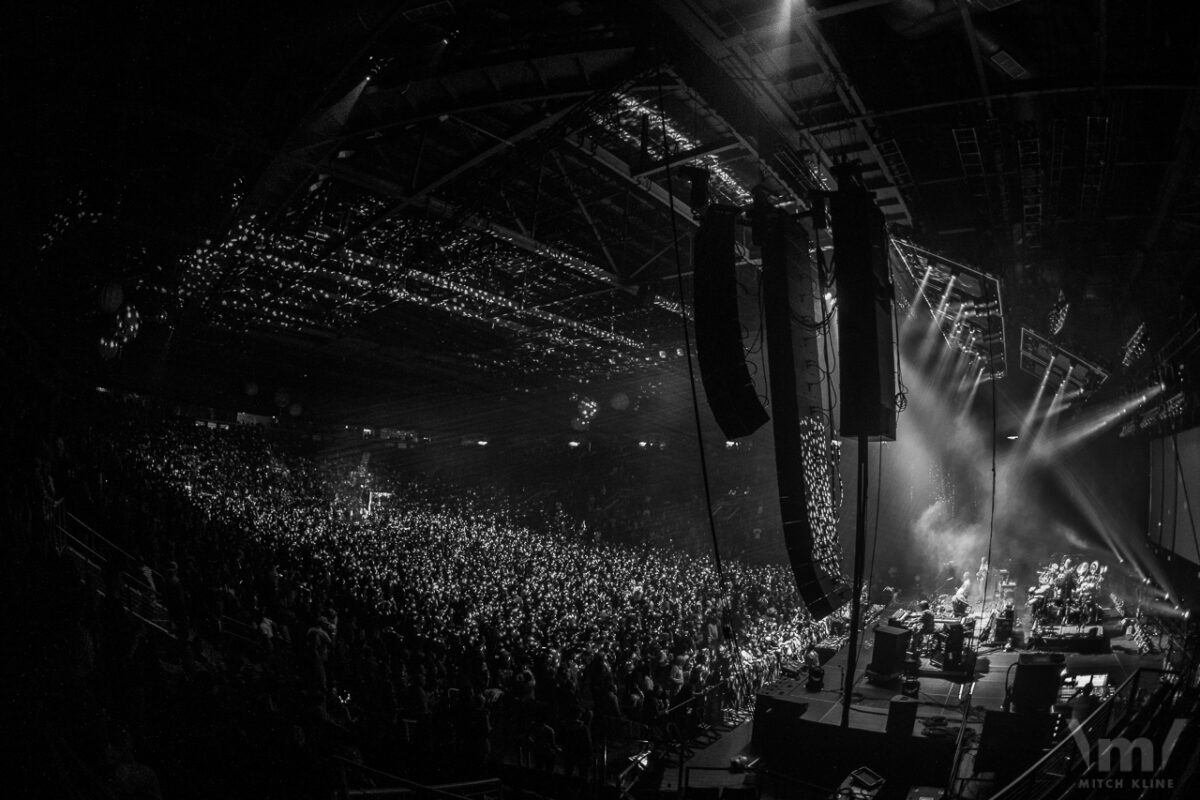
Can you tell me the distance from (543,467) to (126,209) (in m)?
21.5

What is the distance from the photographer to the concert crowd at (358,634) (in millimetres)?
5203

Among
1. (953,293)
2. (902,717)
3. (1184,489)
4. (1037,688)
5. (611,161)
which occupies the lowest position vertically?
(902,717)

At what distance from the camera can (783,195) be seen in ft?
21.7

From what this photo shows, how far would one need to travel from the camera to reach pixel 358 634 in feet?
30.3

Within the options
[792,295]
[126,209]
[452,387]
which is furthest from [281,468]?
[792,295]

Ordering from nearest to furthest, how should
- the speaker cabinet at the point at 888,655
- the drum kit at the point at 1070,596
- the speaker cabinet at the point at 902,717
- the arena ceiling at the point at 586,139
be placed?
the arena ceiling at the point at 586,139 → the speaker cabinet at the point at 902,717 → the speaker cabinet at the point at 888,655 → the drum kit at the point at 1070,596

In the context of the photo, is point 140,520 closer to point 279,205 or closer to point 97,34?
point 279,205

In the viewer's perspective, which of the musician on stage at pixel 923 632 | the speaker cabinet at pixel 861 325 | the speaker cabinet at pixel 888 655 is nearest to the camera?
the speaker cabinet at pixel 861 325

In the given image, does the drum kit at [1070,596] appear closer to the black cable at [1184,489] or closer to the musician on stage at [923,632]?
the black cable at [1184,489]

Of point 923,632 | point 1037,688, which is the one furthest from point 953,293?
point 923,632

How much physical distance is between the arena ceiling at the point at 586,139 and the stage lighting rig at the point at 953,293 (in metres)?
0.33

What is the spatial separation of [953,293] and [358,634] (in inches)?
394

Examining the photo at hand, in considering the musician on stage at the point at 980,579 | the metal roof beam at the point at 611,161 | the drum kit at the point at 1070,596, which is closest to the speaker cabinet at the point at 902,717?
the metal roof beam at the point at 611,161

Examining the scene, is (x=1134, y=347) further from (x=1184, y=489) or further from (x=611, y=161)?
(x=611, y=161)
